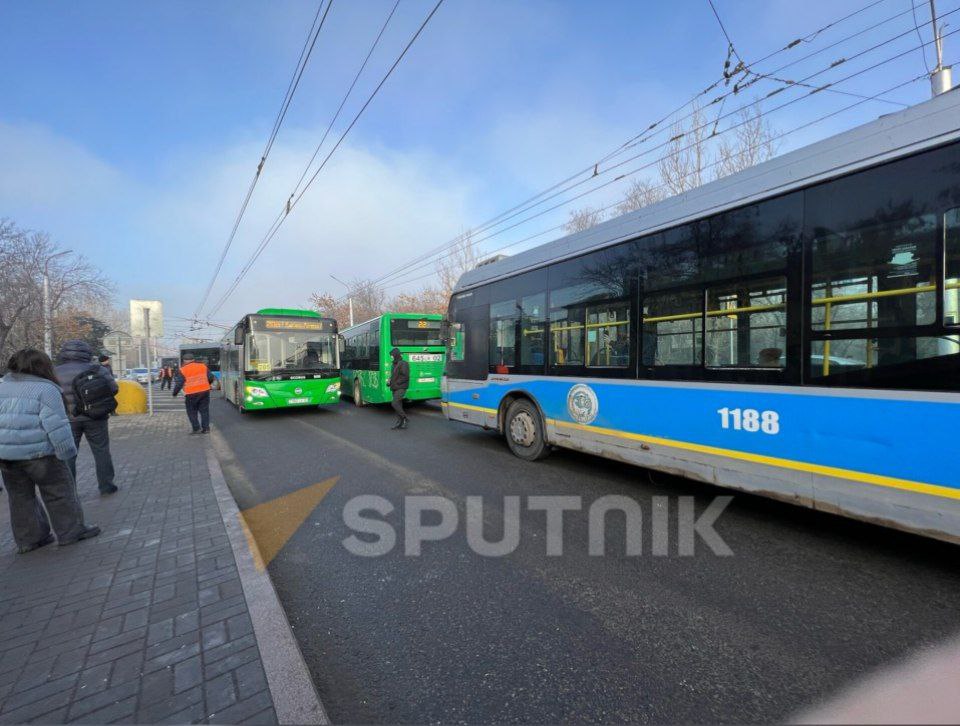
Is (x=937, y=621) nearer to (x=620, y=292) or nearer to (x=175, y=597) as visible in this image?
(x=620, y=292)

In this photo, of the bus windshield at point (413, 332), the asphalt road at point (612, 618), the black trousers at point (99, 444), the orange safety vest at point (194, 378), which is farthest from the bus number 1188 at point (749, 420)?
the orange safety vest at point (194, 378)

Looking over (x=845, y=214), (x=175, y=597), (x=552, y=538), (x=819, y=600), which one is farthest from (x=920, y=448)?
(x=175, y=597)

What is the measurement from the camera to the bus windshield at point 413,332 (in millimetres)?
14070

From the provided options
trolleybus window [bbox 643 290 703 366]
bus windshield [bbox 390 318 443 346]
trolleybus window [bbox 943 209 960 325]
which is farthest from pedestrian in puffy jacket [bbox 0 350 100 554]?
bus windshield [bbox 390 318 443 346]

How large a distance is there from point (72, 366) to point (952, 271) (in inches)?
331

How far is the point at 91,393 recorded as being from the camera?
5551 millimetres

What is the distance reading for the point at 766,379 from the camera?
4.00 meters

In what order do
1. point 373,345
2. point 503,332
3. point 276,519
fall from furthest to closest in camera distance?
point 373,345, point 503,332, point 276,519

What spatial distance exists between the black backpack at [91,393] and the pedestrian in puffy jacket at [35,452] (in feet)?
5.34

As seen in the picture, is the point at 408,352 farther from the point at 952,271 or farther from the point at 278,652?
the point at 952,271

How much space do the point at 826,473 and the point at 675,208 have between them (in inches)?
113

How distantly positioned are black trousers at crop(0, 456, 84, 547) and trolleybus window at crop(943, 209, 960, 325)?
6962 mm

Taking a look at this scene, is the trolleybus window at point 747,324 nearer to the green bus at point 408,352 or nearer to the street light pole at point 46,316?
the green bus at point 408,352
